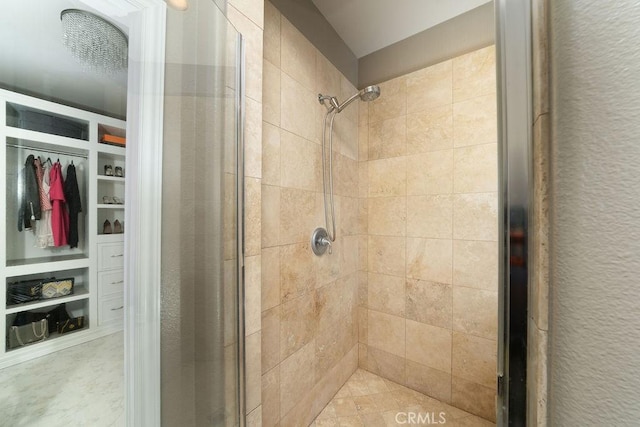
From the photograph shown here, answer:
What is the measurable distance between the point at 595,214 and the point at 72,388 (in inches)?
38.3

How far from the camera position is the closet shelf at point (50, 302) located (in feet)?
1.58

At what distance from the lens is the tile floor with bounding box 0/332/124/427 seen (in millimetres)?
497

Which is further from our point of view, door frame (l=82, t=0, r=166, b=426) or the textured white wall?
door frame (l=82, t=0, r=166, b=426)

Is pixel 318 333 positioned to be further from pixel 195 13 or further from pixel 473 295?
pixel 195 13

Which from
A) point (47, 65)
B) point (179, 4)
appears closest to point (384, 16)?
point (179, 4)

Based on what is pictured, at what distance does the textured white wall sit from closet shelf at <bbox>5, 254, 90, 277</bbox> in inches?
33.2

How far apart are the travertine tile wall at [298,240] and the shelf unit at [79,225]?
18.8 inches

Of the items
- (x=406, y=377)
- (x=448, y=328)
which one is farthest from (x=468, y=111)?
(x=406, y=377)

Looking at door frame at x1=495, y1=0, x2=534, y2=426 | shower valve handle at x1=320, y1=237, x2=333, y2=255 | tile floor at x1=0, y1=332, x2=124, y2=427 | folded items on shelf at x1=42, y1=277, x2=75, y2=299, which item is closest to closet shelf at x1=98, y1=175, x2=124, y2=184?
folded items on shelf at x1=42, y1=277, x2=75, y2=299

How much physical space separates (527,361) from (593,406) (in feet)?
0.27

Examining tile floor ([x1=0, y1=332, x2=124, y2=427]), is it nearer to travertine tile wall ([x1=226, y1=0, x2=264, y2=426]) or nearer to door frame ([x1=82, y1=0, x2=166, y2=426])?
door frame ([x1=82, y1=0, x2=166, y2=426])

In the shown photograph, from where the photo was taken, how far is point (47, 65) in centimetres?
→ 51

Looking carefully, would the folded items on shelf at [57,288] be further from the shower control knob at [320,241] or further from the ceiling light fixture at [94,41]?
the shower control knob at [320,241]

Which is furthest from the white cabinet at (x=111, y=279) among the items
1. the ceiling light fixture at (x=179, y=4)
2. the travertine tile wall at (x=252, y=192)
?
the ceiling light fixture at (x=179, y=4)
